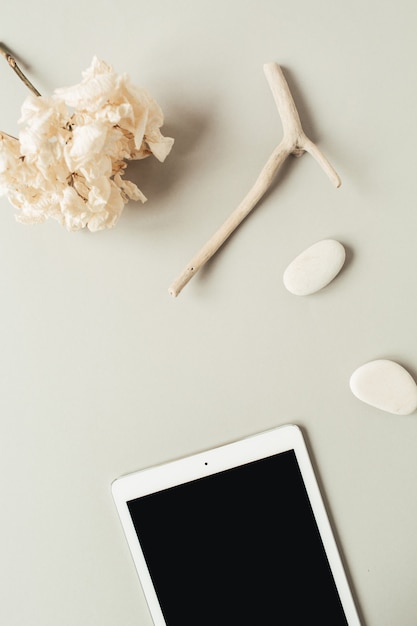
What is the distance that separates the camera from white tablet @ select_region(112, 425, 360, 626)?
2.09 ft

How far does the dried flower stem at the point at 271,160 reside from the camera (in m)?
0.61

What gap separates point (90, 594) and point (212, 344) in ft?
1.14

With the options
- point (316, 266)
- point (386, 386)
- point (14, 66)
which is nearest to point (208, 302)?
point (316, 266)

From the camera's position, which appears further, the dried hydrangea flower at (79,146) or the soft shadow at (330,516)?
the soft shadow at (330,516)

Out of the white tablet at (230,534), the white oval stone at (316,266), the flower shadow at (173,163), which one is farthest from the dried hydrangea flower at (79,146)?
the white tablet at (230,534)

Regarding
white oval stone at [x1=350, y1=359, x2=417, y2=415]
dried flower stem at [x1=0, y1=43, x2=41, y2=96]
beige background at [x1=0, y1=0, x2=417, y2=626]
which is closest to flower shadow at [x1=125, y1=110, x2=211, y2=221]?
beige background at [x1=0, y1=0, x2=417, y2=626]

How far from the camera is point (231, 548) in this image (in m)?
0.64

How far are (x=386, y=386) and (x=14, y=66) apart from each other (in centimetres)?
57

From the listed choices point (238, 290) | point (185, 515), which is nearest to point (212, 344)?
point (238, 290)

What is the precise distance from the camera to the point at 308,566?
65cm

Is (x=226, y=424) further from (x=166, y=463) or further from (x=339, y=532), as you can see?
(x=339, y=532)

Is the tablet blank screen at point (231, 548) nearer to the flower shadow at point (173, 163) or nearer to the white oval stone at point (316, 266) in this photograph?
the white oval stone at point (316, 266)

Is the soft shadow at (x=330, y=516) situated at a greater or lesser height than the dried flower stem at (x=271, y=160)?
lesser

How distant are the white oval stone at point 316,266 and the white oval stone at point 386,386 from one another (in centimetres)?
12
